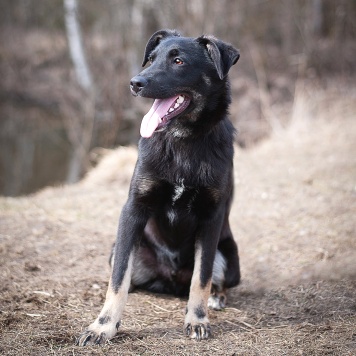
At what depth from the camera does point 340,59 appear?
48.5 ft

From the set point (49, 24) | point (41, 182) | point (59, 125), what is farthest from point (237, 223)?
point (49, 24)

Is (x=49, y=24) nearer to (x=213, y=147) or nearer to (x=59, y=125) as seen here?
(x=59, y=125)

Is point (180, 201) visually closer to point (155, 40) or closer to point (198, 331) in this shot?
point (198, 331)

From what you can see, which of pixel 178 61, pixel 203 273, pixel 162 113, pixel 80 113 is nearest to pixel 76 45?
pixel 80 113

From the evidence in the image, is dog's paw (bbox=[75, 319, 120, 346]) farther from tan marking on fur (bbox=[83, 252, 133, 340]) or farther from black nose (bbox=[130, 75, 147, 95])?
black nose (bbox=[130, 75, 147, 95])

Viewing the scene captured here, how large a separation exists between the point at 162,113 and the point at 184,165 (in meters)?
0.40

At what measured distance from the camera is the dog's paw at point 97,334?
331 cm

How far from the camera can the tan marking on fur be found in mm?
3398

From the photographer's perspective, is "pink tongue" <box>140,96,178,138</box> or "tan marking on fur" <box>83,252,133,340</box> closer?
"tan marking on fur" <box>83,252,133,340</box>

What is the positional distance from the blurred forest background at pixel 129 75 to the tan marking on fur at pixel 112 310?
863cm

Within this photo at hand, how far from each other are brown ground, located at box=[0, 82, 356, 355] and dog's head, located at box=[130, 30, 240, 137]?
1482mm

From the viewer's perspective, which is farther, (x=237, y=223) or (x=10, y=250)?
(x=237, y=223)

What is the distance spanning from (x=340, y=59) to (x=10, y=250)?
12300 mm

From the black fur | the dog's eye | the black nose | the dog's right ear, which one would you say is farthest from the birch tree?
the black nose
